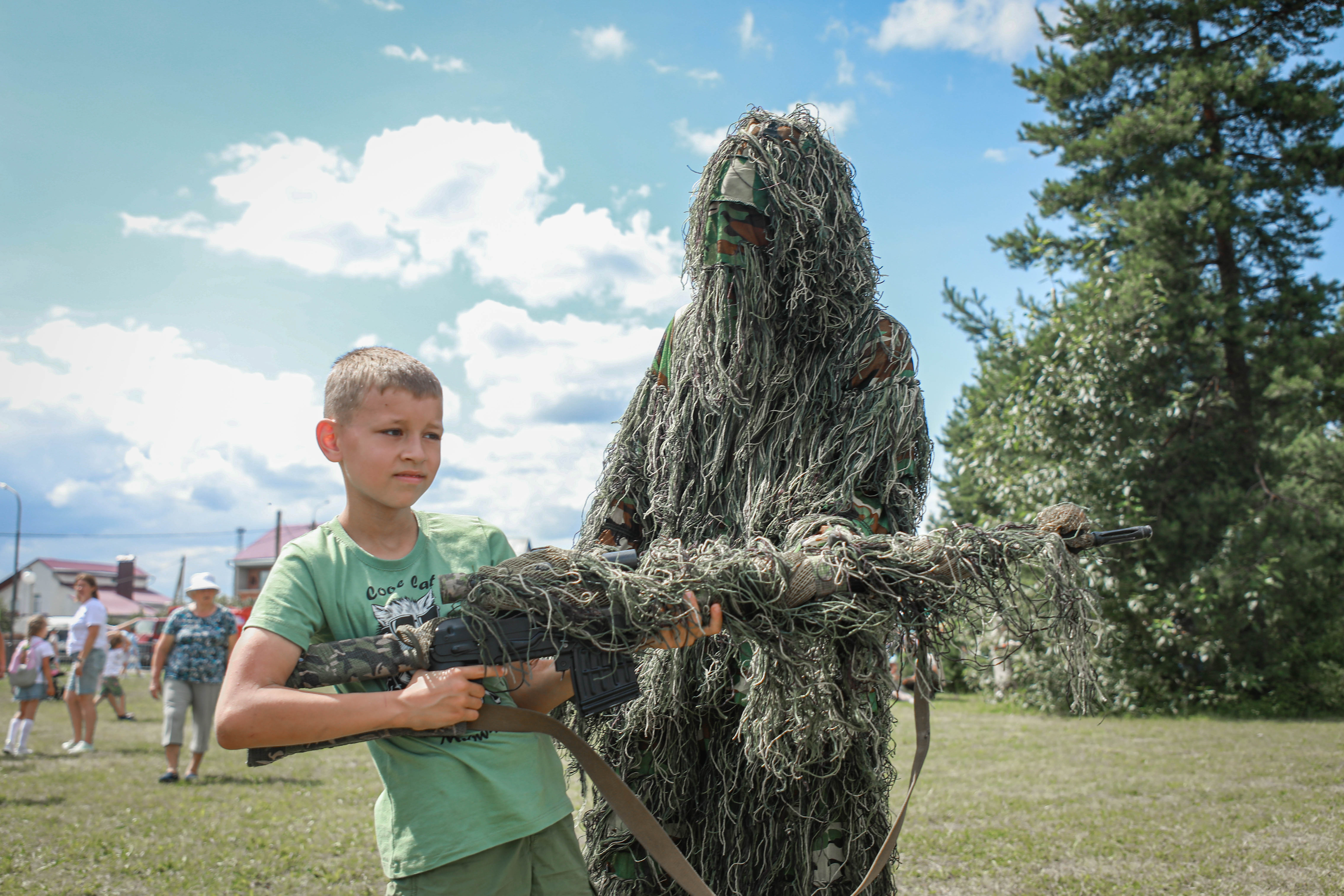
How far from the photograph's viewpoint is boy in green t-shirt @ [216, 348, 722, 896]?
141 centimetres

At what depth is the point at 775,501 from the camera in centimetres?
203

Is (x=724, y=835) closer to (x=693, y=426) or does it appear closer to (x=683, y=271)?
(x=693, y=426)

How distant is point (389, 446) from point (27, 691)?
371 inches

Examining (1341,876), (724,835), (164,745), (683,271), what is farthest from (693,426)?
(164,745)

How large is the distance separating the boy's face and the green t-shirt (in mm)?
134

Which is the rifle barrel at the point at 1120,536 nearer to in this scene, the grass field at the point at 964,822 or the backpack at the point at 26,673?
the grass field at the point at 964,822

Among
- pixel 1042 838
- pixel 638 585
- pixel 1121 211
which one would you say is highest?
pixel 1121 211

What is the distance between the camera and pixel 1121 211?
11.7m

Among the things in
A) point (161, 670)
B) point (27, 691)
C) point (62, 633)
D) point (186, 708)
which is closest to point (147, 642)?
point (27, 691)

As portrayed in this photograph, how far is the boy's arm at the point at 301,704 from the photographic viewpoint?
1363 millimetres

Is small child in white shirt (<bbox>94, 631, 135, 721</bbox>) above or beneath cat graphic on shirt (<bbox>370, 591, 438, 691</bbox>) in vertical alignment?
beneath

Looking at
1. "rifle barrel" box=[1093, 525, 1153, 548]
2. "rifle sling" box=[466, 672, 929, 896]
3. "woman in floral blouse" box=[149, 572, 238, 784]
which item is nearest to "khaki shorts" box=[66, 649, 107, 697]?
"woman in floral blouse" box=[149, 572, 238, 784]

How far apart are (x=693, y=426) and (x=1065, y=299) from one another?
36.8 ft

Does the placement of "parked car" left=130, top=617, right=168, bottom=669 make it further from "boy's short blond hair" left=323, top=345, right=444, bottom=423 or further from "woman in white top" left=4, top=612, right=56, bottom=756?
"boy's short blond hair" left=323, top=345, right=444, bottom=423
